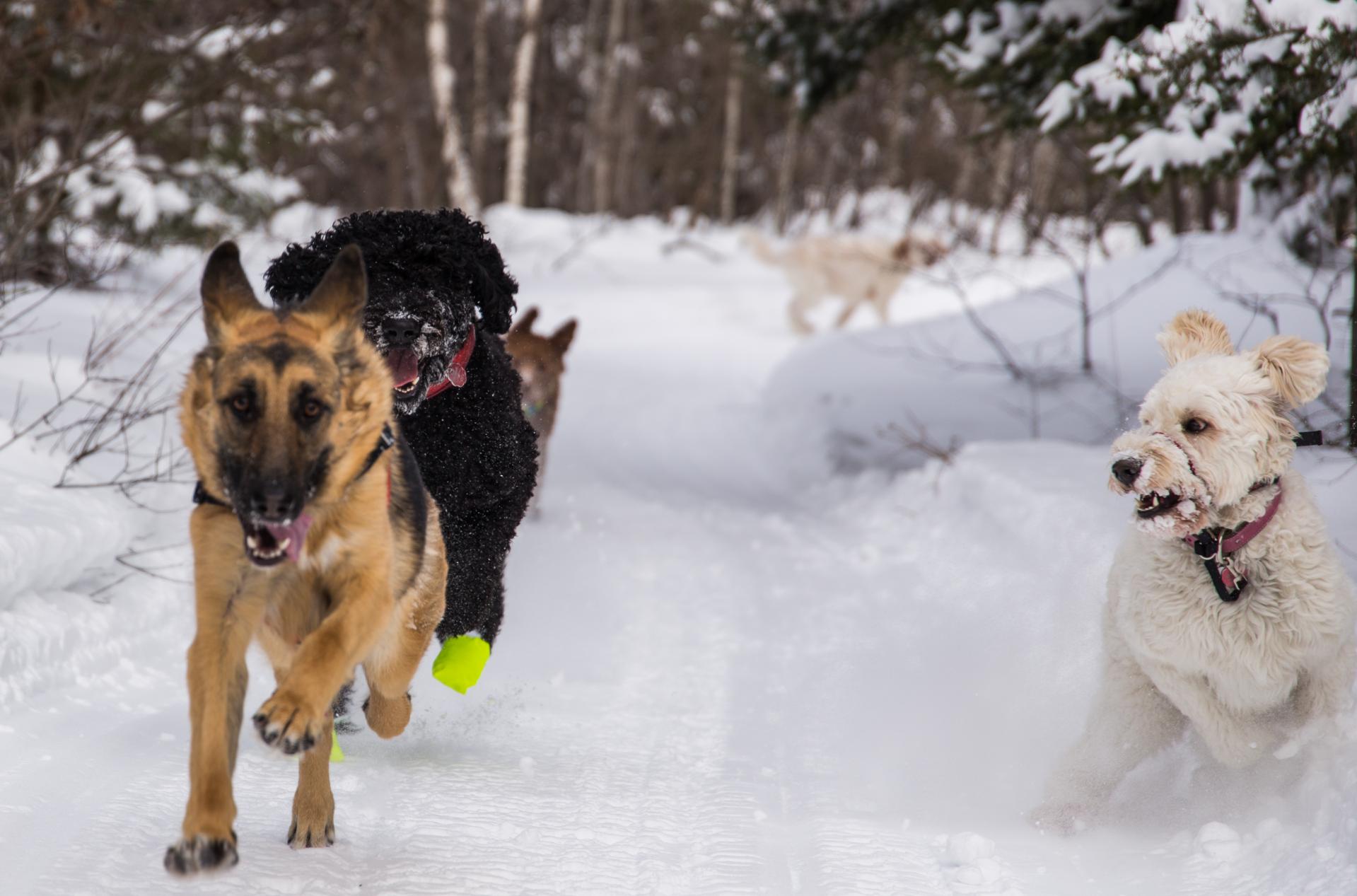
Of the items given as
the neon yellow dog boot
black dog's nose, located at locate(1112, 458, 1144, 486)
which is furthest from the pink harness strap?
the neon yellow dog boot

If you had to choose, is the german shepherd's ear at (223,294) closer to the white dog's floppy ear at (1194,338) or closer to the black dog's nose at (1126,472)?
the black dog's nose at (1126,472)

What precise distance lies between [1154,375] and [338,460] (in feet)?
27.3

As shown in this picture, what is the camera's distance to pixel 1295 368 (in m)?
3.73

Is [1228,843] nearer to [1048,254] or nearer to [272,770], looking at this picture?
[272,770]

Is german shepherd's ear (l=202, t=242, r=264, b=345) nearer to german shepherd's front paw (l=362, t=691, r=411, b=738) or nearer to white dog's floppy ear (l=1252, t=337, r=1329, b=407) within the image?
german shepherd's front paw (l=362, t=691, r=411, b=738)

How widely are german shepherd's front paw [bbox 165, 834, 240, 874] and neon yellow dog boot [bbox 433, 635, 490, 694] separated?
65.3 inches

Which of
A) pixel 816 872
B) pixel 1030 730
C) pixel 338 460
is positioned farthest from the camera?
pixel 1030 730

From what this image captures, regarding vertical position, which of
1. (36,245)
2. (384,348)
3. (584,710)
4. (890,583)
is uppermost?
(384,348)

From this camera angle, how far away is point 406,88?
23703mm

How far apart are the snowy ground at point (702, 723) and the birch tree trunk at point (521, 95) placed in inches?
582

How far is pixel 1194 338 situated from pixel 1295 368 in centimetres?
47

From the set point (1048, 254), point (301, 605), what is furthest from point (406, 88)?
point (301, 605)

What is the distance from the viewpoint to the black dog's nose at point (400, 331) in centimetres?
396

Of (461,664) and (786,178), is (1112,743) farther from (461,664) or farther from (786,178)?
(786,178)
